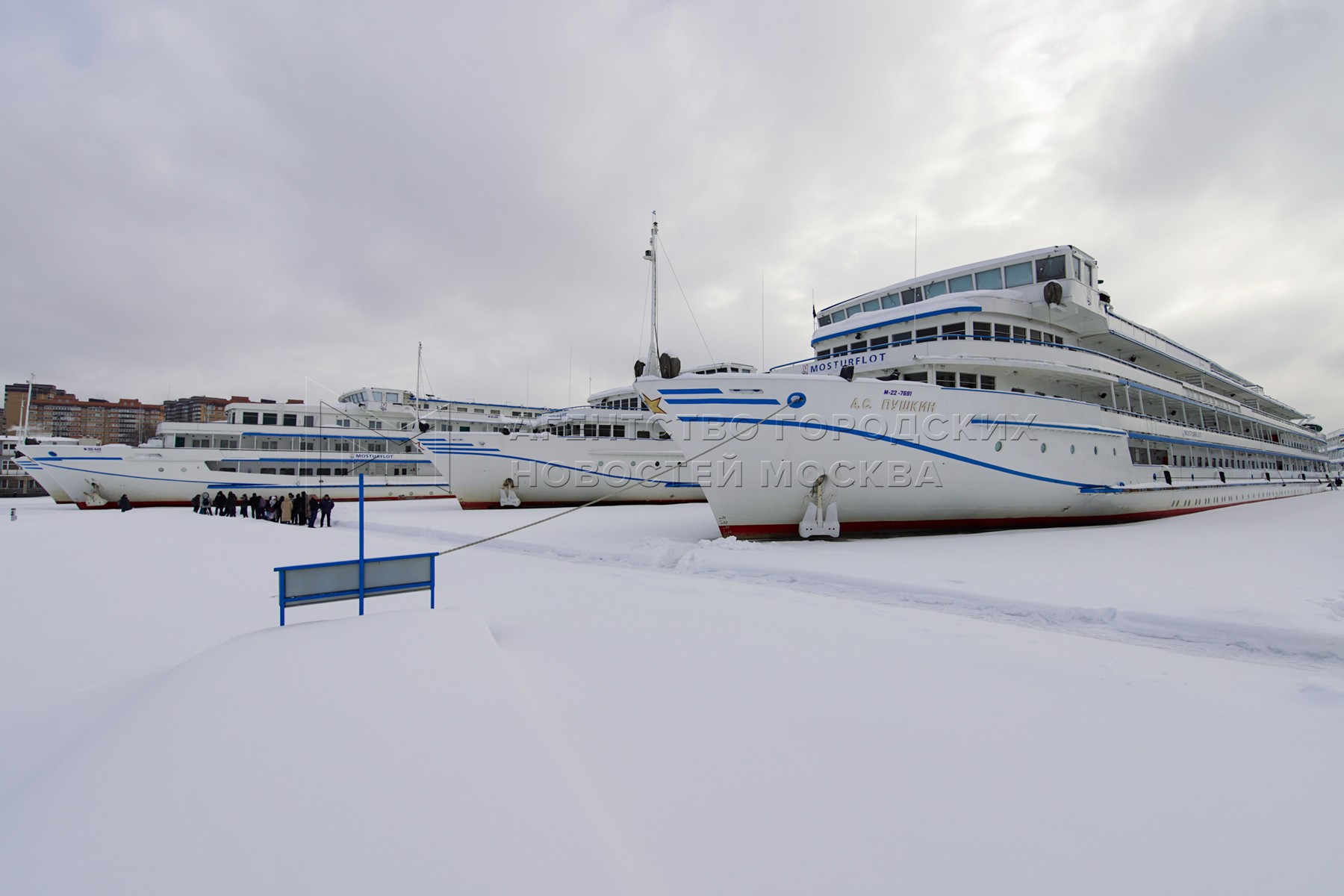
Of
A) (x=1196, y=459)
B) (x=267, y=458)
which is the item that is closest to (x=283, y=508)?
(x=267, y=458)

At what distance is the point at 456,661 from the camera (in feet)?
13.2

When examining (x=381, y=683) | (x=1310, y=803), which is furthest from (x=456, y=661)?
(x=1310, y=803)

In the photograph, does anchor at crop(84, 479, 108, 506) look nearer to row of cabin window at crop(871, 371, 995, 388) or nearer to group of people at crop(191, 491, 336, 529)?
group of people at crop(191, 491, 336, 529)

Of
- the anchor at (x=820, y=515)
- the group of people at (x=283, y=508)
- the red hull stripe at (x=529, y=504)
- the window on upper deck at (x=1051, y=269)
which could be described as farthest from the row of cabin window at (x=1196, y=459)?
the group of people at (x=283, y=508)

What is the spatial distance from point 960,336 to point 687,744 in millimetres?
15023

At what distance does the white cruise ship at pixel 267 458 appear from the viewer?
97.5 ft

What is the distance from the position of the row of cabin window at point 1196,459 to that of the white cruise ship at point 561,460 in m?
14.9

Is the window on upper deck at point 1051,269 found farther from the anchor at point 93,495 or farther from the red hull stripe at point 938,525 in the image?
the anchor at point 93,495

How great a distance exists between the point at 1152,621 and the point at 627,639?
5.59 meters

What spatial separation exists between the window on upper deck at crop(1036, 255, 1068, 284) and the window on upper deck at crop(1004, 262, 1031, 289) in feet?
0.85

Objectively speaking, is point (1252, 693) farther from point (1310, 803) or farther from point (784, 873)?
point (784, 873)

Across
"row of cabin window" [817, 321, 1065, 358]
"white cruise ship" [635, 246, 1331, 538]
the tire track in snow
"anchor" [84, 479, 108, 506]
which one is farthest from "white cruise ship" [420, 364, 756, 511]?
"anchor" [84, 479, 108, 506]

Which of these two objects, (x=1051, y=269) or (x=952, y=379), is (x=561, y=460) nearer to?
(x=952, y=379)

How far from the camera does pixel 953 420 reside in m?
13.5
